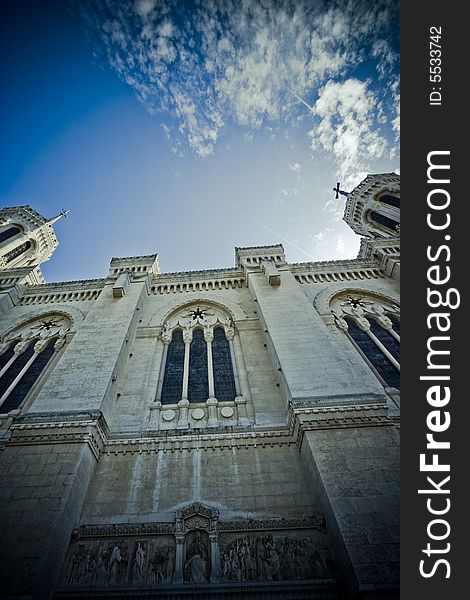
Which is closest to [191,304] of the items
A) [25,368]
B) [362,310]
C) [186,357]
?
[186,357]

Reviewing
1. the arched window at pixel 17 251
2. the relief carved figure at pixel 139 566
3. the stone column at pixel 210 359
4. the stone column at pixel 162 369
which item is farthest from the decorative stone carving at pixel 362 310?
the arched window at pixel 17 251

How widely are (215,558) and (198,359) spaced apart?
5.81 metres

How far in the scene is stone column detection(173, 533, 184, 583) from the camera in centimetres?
540

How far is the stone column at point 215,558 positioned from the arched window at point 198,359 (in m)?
3.48

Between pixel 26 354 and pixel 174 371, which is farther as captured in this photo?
pixel 26 354

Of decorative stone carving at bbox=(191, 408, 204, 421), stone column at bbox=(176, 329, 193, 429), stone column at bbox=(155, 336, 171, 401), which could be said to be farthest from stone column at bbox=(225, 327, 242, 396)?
stone column at bbox=(155, 336, 171, 401)

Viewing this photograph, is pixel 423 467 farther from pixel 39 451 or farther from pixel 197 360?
pixel 197 360

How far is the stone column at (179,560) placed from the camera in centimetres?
540

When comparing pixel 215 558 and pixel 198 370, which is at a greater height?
pixel 198 370

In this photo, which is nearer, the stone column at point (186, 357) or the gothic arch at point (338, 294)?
the stone column at point (186, 357)

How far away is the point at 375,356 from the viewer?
410 inches

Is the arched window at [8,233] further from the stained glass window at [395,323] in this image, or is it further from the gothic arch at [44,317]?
the stained glass window at [395,323]

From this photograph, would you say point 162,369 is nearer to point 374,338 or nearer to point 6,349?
point 6,349

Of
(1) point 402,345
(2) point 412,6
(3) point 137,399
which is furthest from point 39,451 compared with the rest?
(2) point 412,6
